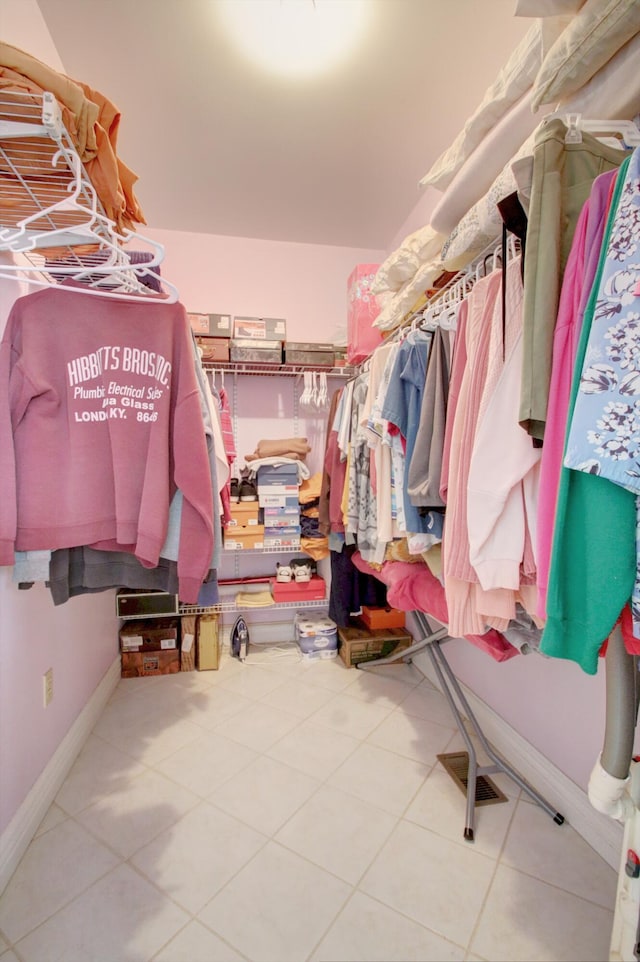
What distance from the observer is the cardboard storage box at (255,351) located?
7.79 ft

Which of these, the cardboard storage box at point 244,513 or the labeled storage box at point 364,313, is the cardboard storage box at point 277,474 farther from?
the labeled storage box at point 364,313

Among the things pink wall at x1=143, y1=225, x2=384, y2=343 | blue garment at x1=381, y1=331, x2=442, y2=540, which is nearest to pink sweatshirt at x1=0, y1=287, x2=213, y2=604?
blue garment at x1=381, y1=331, x2=442, y2=540

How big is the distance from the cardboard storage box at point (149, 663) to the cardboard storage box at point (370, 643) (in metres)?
1.02

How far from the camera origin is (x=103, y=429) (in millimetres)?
1060

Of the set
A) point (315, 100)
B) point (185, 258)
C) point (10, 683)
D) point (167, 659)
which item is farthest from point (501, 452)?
point (185, 258)

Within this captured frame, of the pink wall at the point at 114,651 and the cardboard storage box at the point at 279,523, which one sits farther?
the cardboard storage box at the point at 279,523

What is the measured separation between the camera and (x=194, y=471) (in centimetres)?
106

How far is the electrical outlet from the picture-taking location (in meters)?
1.45

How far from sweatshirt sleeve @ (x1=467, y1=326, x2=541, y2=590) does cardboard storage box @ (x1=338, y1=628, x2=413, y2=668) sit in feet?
5.82

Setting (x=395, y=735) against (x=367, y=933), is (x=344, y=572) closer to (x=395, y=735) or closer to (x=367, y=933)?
(x=395, y=735)

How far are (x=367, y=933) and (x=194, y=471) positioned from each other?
1.28m

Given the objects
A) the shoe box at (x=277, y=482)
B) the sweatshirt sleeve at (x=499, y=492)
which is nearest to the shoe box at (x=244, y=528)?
the shoe box at (x=277, y=482)

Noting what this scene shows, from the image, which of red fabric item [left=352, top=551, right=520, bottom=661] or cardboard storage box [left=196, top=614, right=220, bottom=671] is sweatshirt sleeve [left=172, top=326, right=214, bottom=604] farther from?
cardboard storage box [left=196, top=614, right=220, bottom=671]

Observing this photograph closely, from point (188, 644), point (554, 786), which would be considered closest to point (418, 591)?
point (554, 786)
